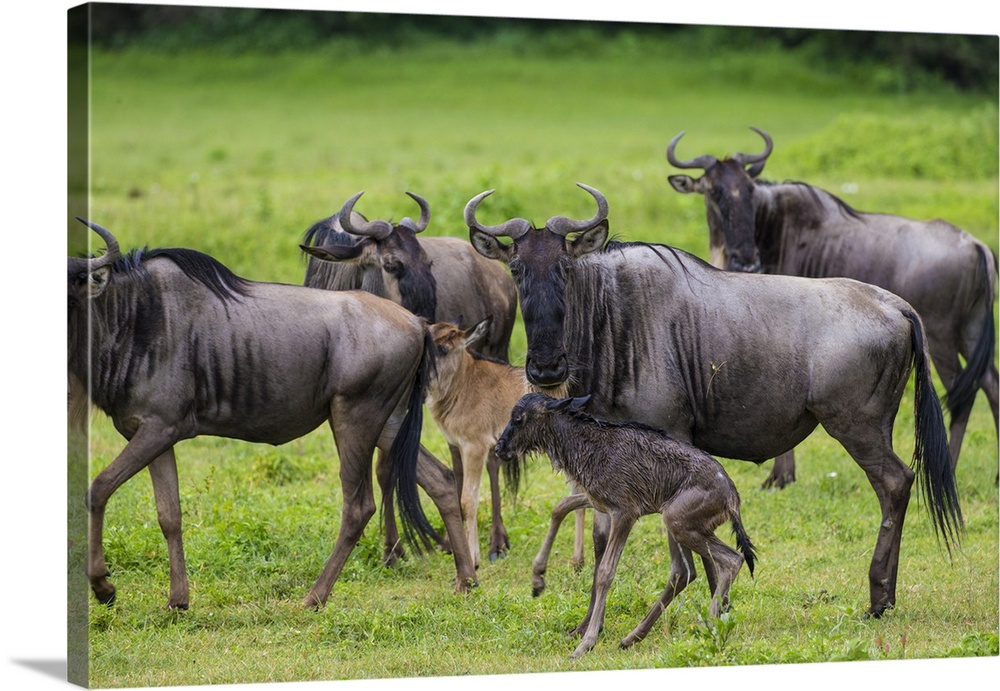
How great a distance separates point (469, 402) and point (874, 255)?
13.6ft

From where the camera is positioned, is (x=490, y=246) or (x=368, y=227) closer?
(x=490, y=246)

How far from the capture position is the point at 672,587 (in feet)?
25.0

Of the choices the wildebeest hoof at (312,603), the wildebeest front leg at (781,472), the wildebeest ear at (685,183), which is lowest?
the wildebeest hoof at (312,603)

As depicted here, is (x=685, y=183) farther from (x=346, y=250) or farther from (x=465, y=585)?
(x=465, y=585)

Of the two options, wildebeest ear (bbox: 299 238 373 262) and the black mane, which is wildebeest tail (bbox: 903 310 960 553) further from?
the black mane

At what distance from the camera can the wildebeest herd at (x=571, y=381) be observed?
24.5 ft

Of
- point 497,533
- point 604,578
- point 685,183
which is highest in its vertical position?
point 685,183

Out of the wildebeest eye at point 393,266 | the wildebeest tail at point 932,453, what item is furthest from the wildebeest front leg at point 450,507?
the wildebeest tail at point 932,453

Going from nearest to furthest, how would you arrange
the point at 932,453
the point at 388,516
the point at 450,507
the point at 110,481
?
the point at 110,481 < the point at 932,453 < the point at 450,507 < the point at 388,516

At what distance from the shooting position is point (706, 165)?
11961 millimetres

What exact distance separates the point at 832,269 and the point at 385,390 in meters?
4.92

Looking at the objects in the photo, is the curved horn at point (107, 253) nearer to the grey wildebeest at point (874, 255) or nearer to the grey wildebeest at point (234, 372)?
the grey wildebeest at point (234, 372)

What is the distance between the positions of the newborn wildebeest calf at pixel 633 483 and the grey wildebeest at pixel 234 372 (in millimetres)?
990

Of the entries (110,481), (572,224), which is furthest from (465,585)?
(572,224)
